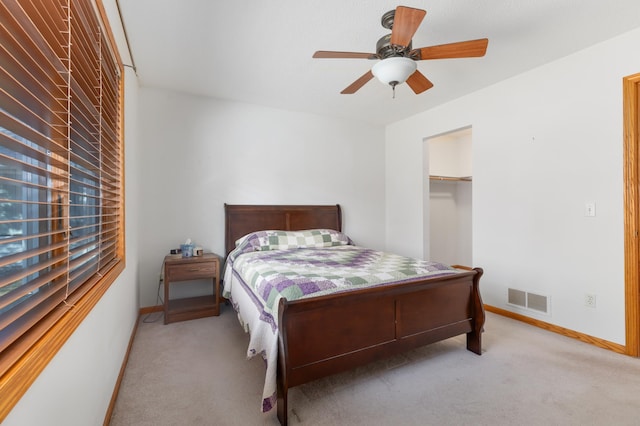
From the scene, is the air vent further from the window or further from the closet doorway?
the window

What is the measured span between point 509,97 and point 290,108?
2.51m

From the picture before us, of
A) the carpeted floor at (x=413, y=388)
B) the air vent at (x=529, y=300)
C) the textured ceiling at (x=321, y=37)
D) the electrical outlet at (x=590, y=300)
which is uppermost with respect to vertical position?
the textured ceiling at (x=321, y=37)

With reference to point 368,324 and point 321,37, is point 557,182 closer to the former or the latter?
point 368,324

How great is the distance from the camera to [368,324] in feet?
6.31

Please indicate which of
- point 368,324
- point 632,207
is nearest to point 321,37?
point 368,324

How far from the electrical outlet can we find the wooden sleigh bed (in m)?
1.07

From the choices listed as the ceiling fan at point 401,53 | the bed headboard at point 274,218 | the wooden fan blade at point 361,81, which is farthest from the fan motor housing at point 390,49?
the bed headboard at point 274,218

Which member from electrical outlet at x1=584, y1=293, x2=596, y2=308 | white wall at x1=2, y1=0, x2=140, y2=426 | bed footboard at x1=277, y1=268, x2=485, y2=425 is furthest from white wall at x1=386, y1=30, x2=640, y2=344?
white wall at x1=2, y1=0, x2=140, y2=426

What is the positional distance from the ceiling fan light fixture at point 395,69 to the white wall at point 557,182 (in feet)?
5.80

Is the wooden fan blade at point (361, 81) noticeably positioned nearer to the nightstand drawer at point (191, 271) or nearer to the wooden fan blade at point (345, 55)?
the wooden fan blade at point (345, 55)

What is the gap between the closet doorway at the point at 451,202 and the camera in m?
5.26

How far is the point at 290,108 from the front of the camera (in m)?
3.99

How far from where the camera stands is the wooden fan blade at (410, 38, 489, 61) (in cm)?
183

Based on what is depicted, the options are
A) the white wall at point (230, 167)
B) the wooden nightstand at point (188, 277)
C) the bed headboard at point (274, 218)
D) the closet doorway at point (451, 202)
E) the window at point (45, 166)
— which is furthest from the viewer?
the closet doorway at point (451, 202)
